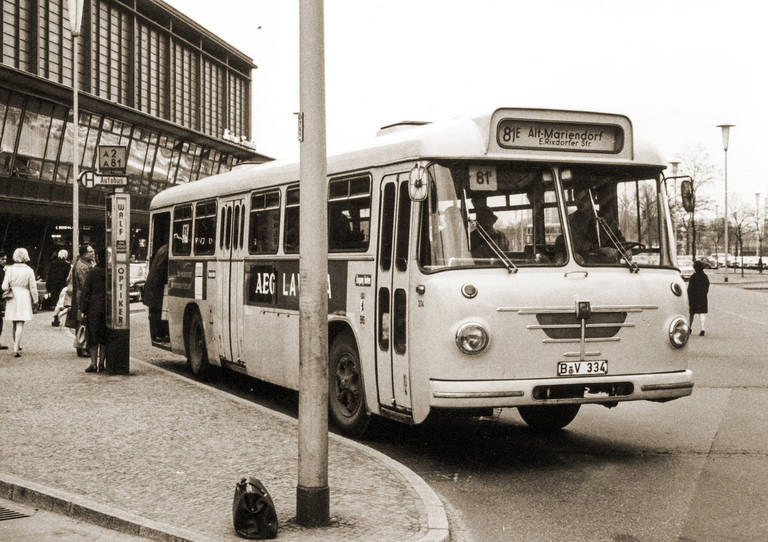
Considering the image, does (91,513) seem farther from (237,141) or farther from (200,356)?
(237,141)

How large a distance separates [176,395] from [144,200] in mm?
48747

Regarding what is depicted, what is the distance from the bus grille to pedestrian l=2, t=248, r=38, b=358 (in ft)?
38.8

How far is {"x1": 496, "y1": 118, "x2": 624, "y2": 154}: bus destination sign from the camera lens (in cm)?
850

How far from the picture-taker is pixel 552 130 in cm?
866

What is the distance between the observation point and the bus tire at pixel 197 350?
14.6 metres

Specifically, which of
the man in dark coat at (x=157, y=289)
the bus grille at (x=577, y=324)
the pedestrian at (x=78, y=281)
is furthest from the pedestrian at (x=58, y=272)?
the bus grille at (x=577, y=324)

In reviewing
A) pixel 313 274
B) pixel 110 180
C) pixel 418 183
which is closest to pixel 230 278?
pixel 110 180

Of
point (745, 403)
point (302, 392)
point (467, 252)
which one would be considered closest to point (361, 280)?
point (467, 252)

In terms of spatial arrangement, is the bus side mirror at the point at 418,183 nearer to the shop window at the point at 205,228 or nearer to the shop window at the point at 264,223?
the shop window at the point at 264,223

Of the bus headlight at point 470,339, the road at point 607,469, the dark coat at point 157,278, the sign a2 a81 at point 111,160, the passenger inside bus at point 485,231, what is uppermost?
the sign a2 a81 at point 111,160

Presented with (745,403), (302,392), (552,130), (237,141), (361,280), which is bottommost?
(745,403)

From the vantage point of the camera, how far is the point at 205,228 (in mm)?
14539

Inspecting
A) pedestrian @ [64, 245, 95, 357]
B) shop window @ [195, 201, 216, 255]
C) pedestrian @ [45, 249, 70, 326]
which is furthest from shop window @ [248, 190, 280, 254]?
pedestrian @ [45, 249, 70, 326]

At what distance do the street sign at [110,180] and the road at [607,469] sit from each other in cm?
366
